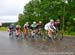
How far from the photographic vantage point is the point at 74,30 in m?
47.7

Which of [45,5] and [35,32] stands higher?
[45,5]

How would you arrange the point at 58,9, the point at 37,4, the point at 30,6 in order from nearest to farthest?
1. the point at 58,9
2. the point at 37,4
3. the point at 30,6

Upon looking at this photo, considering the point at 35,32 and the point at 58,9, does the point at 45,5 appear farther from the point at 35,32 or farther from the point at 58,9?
the point at 35,32

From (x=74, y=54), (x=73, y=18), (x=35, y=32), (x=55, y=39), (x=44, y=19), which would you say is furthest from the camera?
(x=44, y=19)

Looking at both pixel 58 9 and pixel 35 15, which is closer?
pixel 58 9

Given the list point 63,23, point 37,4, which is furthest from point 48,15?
point 37,4

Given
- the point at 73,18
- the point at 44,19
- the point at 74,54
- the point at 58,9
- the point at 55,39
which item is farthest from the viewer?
the point at 44,19

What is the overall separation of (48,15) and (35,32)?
Answer: 727 inches

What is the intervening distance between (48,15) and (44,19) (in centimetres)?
318

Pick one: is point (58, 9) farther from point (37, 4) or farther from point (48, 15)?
point (37, 4)

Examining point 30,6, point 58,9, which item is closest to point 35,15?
point 30,6

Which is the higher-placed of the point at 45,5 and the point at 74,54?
the point at 45,5

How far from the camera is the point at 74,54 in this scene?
17.6 meters

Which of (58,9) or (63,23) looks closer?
(63,23)
